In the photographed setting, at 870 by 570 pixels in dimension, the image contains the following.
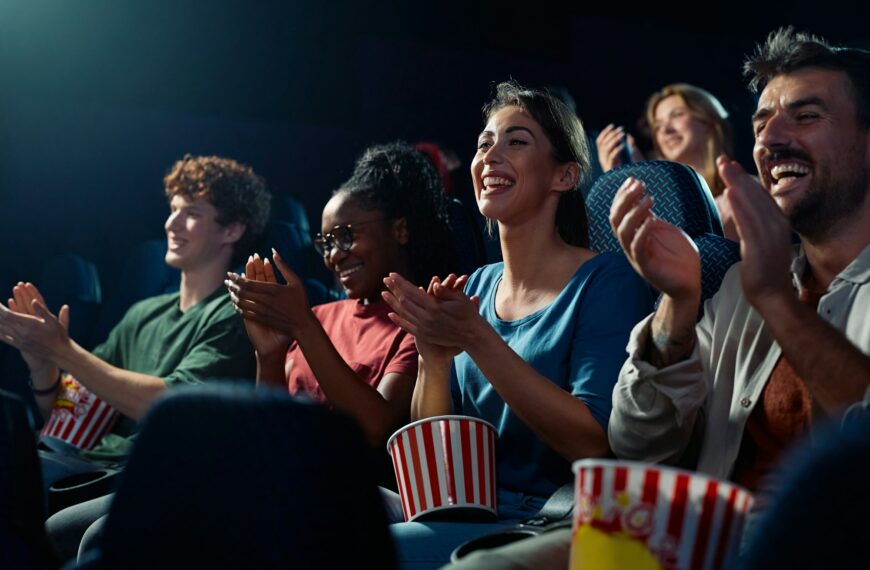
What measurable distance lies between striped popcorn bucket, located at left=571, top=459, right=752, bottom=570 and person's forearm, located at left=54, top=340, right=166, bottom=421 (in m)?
1.49

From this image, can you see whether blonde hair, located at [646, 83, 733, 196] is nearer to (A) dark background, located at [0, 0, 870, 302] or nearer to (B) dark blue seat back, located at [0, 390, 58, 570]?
(A) dark background, located at [0, 0, 870, 302]

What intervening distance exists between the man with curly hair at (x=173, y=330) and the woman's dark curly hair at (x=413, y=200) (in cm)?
44

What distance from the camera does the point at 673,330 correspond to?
1.22 meters

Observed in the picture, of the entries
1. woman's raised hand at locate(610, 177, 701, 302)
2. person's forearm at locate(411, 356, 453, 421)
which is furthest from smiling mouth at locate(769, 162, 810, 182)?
person's forearm at locate(411, 356, 453, 421)

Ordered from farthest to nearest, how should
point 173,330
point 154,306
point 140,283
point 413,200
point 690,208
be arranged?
point 140,283, point 154,306, point 173,330, point 413,200, point 690,208

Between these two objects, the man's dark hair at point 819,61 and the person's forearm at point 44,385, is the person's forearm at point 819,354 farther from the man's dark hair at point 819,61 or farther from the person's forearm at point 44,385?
the person's forearm at point 44,385

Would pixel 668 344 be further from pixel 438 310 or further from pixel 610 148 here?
pixel 610 148

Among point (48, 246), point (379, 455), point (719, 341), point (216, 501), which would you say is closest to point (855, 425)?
point (216, 501)

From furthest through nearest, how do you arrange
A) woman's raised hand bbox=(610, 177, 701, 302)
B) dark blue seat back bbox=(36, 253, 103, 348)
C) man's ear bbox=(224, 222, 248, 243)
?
1. dark blue seat back bbox=(36, 253, 103, 348)
2. man's ear bbox=(224, 222, 248, 243)
3. woman's raised hand bbox=(610, 177, 701, 302)

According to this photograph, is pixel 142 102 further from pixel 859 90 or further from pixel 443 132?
pixel 859 90

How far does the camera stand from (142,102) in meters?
3.87

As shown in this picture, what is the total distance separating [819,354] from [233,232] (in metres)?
1.66

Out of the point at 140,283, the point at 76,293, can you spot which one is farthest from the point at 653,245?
the point at 76,293

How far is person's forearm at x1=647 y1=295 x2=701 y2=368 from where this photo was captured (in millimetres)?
1217
